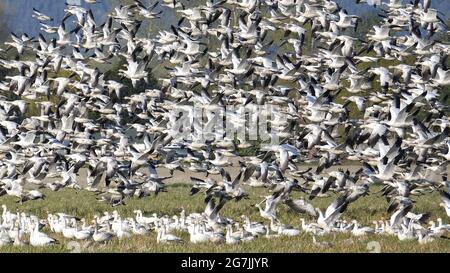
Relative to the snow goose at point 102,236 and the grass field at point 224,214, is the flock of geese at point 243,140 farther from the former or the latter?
the grass field at point 224,214

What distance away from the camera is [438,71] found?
3106cm

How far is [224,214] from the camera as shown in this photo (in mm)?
29219

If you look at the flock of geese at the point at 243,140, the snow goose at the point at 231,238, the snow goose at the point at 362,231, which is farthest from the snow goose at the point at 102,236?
the snow goose at the point at 362,231

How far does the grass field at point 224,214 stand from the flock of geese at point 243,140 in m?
0.47

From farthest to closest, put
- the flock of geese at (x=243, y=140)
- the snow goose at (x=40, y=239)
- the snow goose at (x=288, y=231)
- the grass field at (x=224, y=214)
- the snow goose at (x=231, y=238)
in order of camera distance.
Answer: the flock of geese at (x=243, y=140) → the snow goose at (x=288, y=231) → the snow goose at (x=231, y=238) → the snow goose at (x=40, y=239) → the grass field at (x=224, y=214)

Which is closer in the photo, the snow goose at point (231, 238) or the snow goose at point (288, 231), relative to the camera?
the snow goose at point (231, 238)

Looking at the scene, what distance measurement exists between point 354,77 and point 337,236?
10.0m

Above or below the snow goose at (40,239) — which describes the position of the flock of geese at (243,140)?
below

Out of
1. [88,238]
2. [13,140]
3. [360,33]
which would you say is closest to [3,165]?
[13,140]

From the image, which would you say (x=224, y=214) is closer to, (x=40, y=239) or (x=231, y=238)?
(x=231, y=238)

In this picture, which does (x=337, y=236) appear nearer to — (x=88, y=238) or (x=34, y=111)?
(x=88, y=238)

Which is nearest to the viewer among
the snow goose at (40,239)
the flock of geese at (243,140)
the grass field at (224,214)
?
the grass field at (224,214)

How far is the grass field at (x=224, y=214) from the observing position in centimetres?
2148
